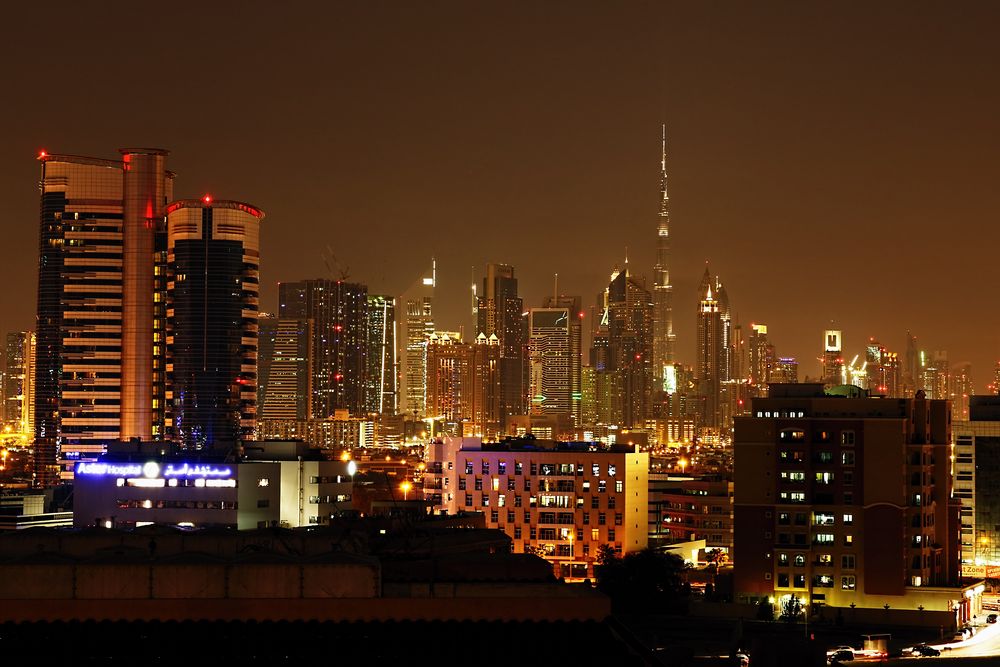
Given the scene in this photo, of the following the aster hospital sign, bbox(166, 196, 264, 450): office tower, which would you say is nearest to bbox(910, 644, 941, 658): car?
the aster hospital sign

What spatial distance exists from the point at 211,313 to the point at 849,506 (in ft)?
295

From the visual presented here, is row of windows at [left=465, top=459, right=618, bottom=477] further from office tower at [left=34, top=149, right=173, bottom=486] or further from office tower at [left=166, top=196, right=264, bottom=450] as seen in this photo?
office tower at [left=34, top=149, right=173, bottom=486]

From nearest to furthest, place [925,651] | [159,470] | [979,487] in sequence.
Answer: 1. [925,651]
2. [159,470]
3. [979,487]

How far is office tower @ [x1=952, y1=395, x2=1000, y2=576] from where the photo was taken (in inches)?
3846

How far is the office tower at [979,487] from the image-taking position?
97688 millimetres

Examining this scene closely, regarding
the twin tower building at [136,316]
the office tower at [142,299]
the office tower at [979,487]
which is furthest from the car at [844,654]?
the office tower at [142,299]

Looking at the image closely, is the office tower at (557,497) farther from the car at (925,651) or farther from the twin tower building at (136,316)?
the twin tower building at (136,316)

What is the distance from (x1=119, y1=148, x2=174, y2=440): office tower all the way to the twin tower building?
10 centimetres

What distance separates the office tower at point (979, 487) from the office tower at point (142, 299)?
81.4 meters

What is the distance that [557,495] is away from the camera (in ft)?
313

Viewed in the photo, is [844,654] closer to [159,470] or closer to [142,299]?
[159,470]

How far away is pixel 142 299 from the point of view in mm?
154500

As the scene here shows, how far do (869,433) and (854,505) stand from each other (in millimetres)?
3456

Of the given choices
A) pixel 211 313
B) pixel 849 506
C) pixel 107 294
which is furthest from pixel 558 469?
pixel 107 294
